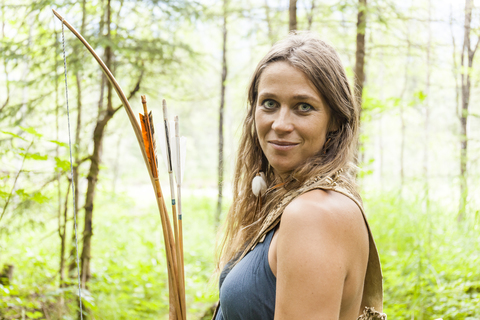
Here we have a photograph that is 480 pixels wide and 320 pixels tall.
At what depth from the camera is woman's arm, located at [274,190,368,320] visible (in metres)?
0.75

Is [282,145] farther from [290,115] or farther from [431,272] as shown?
[431,272]

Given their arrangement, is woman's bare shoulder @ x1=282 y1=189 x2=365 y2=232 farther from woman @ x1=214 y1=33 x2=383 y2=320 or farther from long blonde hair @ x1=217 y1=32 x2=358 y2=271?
long blonde hair @ x1=217 y1=32 x2=358 y2=271

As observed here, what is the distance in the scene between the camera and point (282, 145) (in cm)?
104

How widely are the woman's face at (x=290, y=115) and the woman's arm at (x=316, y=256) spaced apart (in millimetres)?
238

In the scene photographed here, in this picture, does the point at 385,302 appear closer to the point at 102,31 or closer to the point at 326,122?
the point at 326,122

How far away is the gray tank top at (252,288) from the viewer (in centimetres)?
90

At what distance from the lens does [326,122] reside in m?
1.04

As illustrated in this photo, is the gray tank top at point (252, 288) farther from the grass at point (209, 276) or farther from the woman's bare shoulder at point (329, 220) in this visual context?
the grass at point (209, 276)

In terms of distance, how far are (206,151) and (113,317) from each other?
22.6 meters

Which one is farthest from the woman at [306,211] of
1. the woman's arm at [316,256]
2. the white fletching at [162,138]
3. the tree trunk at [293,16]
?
the tree trunk at [293,16]

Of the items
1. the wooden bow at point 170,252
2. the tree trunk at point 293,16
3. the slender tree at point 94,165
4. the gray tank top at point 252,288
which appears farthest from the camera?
the tree trunk at point 293,16

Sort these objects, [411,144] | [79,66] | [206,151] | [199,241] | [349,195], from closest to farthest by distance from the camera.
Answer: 1. [349,195]
2. [79,66]
3. [199,241]
4. [411,144]
5. [206,151]

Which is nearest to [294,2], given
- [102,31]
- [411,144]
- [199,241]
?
[102,31]

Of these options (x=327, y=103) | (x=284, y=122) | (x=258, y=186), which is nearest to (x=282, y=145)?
(x=284, y=122)
